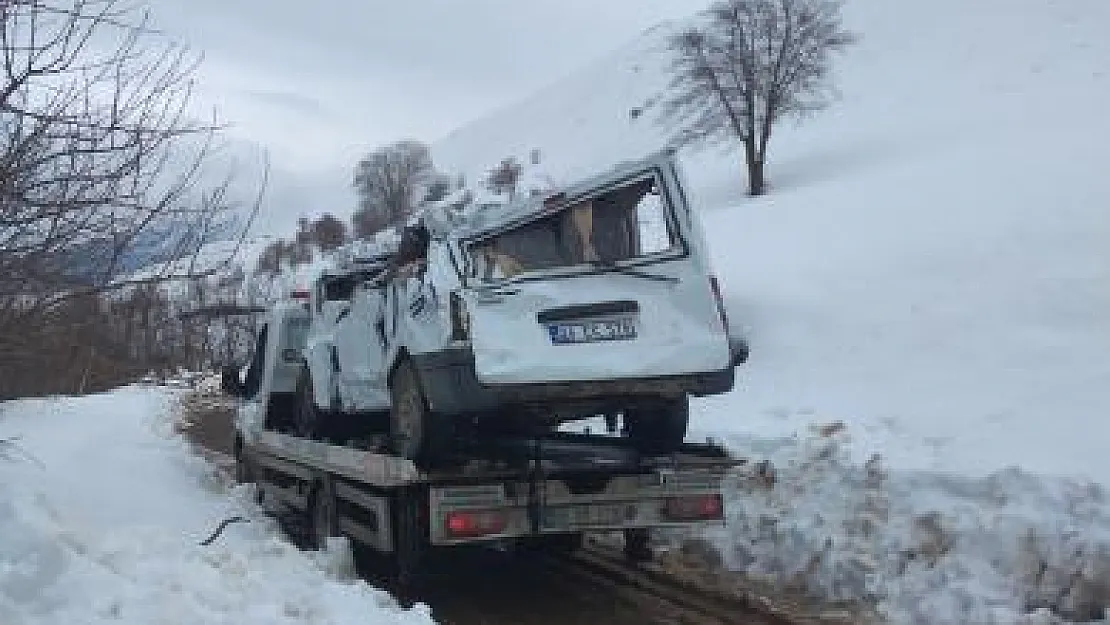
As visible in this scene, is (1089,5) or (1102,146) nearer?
(1102,146)

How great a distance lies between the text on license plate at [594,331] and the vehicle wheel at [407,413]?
1258 mm

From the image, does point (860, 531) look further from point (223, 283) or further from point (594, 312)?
point (223, 283)

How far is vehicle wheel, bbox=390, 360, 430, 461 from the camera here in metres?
9.61

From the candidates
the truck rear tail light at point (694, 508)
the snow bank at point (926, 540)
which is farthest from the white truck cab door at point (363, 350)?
the snow bank at point (926, 540)

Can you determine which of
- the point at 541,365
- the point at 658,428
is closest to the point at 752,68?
the point at 658,428

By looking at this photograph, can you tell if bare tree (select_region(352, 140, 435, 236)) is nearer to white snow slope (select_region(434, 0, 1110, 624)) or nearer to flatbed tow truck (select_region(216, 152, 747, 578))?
white snow slope (select_region(434, 0, 1110, 624))

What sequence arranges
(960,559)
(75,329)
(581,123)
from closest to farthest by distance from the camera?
(75,329)
(960,559)
(581,123)

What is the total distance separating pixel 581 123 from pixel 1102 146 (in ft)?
266

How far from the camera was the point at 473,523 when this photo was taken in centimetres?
912

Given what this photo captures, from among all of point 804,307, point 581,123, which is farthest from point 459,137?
point 804,307

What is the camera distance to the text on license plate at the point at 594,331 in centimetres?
891

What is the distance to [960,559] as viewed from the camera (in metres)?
9.83

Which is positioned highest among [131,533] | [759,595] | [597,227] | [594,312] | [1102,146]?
[1102,146]

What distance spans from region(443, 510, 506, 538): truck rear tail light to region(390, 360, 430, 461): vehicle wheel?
0.73m
